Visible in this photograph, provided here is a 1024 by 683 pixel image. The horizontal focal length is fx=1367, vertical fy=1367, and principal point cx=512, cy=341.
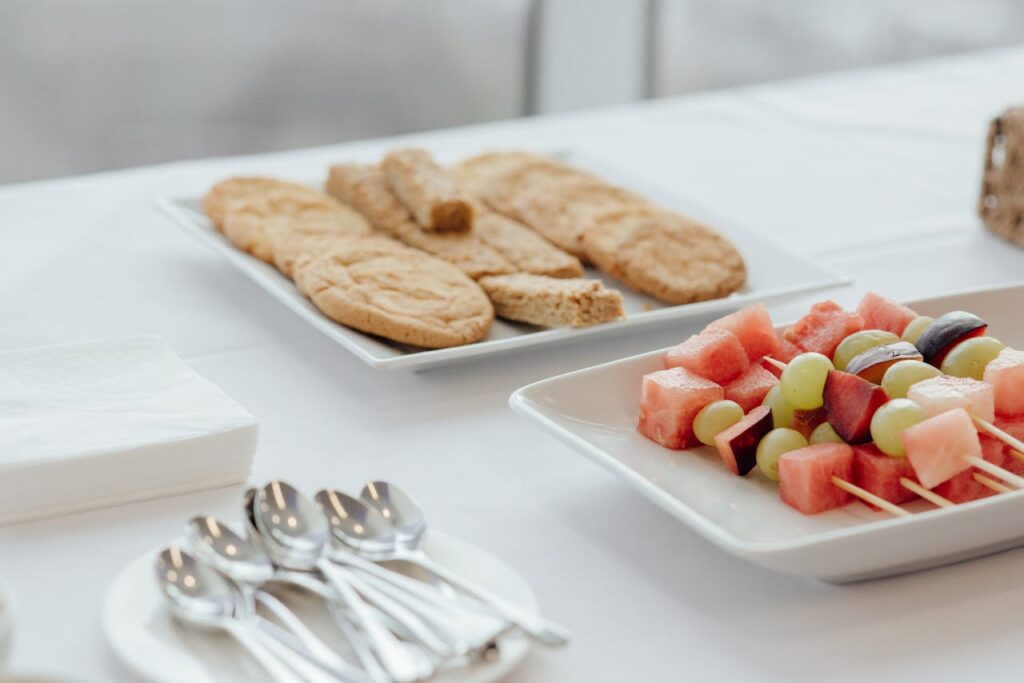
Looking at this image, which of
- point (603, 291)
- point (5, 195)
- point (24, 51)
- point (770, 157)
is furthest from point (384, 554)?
point (24, 51)

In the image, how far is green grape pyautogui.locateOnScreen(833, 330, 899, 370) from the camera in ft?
3.66

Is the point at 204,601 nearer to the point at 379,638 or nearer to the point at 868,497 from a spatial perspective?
the point at 379,638

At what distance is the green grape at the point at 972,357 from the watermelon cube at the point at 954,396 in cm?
7

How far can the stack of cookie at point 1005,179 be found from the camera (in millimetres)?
1668

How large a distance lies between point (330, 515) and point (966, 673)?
16.4 inches

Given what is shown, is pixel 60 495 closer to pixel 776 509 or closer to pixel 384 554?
pixel 384 554

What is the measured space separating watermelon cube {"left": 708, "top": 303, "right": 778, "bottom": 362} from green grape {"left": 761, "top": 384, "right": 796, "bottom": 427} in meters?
0.08

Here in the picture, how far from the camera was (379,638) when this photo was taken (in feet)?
2.52

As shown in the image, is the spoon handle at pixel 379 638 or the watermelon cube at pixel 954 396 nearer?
the spoon handle at pixel 379 638

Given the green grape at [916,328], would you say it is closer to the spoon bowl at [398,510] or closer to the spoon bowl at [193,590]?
the spoon bowl at [398,510]

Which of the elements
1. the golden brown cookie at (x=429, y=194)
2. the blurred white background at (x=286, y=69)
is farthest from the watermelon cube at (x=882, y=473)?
the blurred white background at (x=286, y=69)

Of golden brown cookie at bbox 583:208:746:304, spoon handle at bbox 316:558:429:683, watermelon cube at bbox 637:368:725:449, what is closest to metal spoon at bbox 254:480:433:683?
spoon handle at bbox 316:558:429:683

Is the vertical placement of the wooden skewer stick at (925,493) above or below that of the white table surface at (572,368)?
above

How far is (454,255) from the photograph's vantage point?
148 cm
